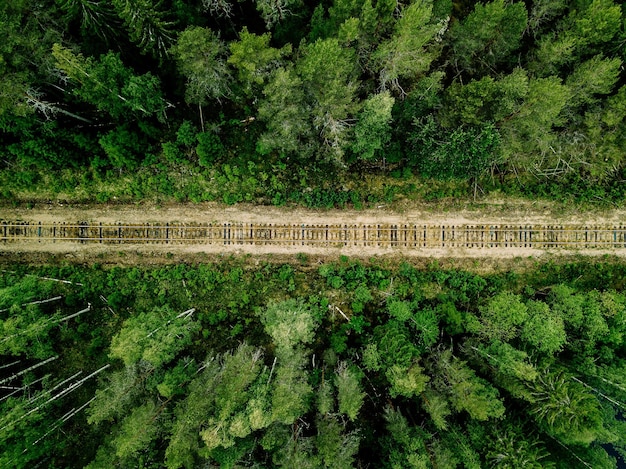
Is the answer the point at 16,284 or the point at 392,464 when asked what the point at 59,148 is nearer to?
the point at 16,284

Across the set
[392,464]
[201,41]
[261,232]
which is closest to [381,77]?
[201,41]

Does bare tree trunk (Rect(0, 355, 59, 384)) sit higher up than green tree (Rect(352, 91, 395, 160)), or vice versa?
green tree (Rect(352, 91, 395, 160))

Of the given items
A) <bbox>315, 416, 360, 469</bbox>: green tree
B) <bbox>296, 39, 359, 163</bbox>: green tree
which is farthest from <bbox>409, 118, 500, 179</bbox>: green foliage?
<bbox>315, 416, 360, 469</bbox>: green tree

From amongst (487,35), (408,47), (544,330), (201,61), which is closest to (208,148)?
(201,61)

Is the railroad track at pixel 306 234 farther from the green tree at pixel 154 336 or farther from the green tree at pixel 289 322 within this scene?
the green tree at pixel 154 336

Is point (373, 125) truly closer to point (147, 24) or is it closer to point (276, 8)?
point (276, 8)

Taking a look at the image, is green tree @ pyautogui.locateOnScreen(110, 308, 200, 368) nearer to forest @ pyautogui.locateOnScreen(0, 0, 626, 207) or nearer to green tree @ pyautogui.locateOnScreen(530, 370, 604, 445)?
forest @ pyautogui.locateOnScreen(0, 0, 626, 207)
